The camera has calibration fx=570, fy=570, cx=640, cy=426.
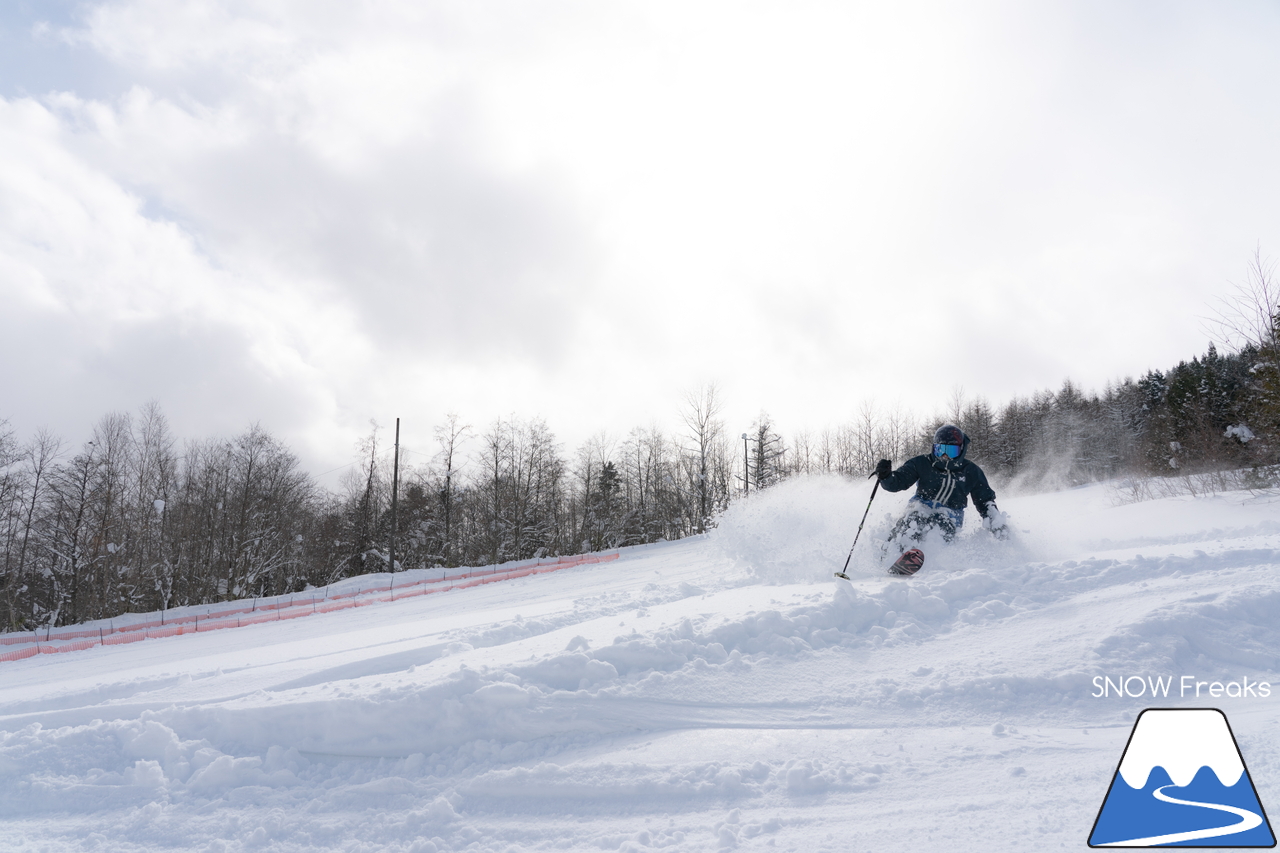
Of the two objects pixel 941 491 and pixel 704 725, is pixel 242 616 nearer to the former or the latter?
pixel 704 725

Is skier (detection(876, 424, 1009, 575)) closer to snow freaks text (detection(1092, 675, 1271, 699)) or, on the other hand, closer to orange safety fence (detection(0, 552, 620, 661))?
snow freaks text (detection(1092, 675, 1271, 699))

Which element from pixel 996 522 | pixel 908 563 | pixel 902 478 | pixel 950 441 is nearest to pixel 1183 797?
pixel 908 563

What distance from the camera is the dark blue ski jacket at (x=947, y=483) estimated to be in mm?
6781

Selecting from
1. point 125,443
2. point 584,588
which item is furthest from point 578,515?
point 584,588

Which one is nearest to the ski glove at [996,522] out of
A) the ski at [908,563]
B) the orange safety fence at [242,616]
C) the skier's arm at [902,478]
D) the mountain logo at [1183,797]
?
the skier's arm at [902,478]

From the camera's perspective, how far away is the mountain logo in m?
2.27

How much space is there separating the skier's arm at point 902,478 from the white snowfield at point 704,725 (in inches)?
65.6

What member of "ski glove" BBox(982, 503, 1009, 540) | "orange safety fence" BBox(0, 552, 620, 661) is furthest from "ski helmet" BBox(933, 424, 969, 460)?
"orange safety fence" BBox(0, 552, 620, 661)

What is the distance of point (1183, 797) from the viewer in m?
2.47

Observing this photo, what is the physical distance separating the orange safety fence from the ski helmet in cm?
1220

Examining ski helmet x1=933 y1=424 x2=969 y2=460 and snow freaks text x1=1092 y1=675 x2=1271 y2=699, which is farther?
ski helmet x1=933 y1=424 x2=969 y2=460

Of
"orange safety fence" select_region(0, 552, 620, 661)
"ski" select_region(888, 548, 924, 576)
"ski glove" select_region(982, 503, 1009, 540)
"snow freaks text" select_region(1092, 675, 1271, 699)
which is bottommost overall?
"orange safety fence" select_region(0, 552, 620, 661)

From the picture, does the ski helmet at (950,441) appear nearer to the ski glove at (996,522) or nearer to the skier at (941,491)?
the skier at (941,491)

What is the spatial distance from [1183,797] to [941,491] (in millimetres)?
4637
